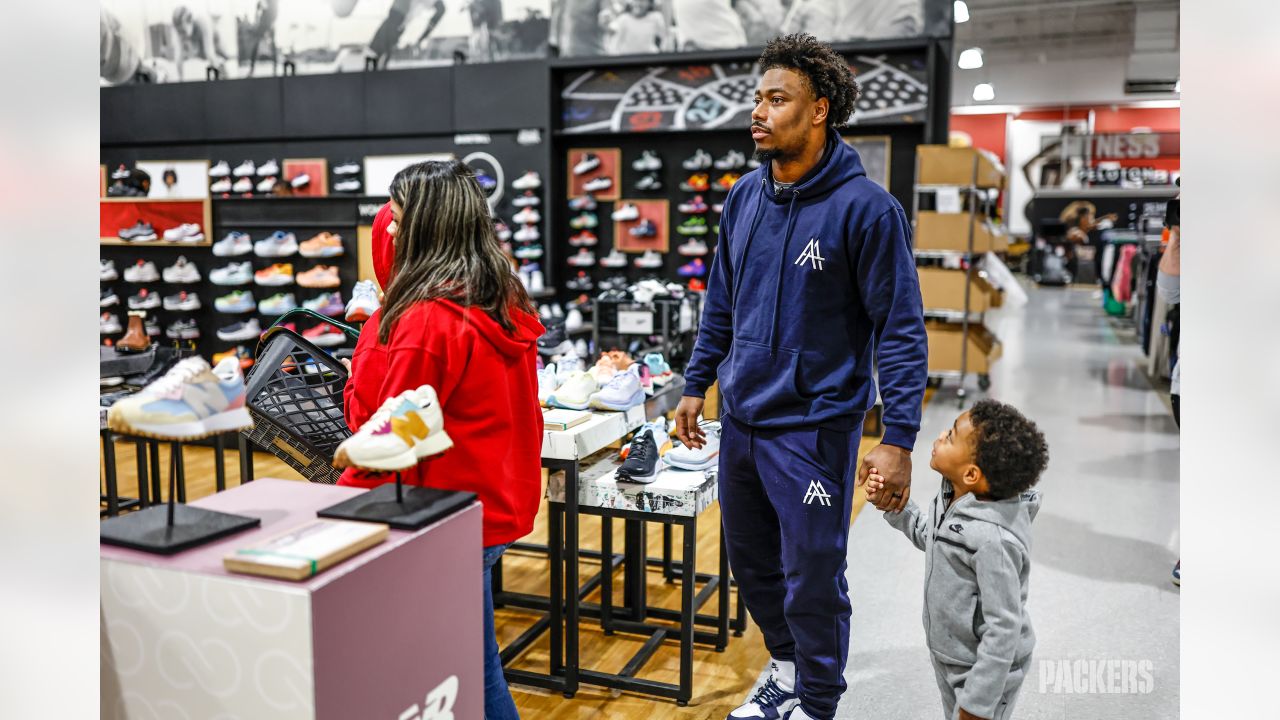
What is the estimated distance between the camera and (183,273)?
7.95 m

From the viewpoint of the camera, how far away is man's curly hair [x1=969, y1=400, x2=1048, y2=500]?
6.89 ft

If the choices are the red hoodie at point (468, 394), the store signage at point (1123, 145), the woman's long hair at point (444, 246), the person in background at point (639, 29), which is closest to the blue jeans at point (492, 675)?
the red hoodie at point (468, 394)

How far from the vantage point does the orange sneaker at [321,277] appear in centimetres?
747

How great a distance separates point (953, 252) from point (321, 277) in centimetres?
482

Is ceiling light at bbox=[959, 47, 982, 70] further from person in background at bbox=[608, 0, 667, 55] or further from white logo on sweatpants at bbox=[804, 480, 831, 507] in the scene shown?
white logo on sweatpants at bbox=[804, 480, 831, 507]

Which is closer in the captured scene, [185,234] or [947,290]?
[185,234]

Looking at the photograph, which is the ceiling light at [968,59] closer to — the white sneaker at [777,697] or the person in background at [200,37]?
the person in background at [200,37]

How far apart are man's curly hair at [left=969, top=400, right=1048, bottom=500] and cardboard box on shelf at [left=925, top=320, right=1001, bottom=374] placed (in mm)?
6077

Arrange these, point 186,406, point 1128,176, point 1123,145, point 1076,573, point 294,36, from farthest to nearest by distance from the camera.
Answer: point 1123,145 → point 1128,176 → point 294,36 → point 1076,573 → point 186,406

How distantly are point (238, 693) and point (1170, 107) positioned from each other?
2535 centimetres

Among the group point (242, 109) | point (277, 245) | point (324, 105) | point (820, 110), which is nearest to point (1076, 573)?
point (820, 110)

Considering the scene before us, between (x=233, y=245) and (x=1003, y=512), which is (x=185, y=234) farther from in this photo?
(x=1003, y=512)

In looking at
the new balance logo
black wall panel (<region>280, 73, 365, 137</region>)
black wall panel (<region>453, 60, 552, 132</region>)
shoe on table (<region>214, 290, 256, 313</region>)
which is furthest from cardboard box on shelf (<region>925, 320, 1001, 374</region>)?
the new balance logo
